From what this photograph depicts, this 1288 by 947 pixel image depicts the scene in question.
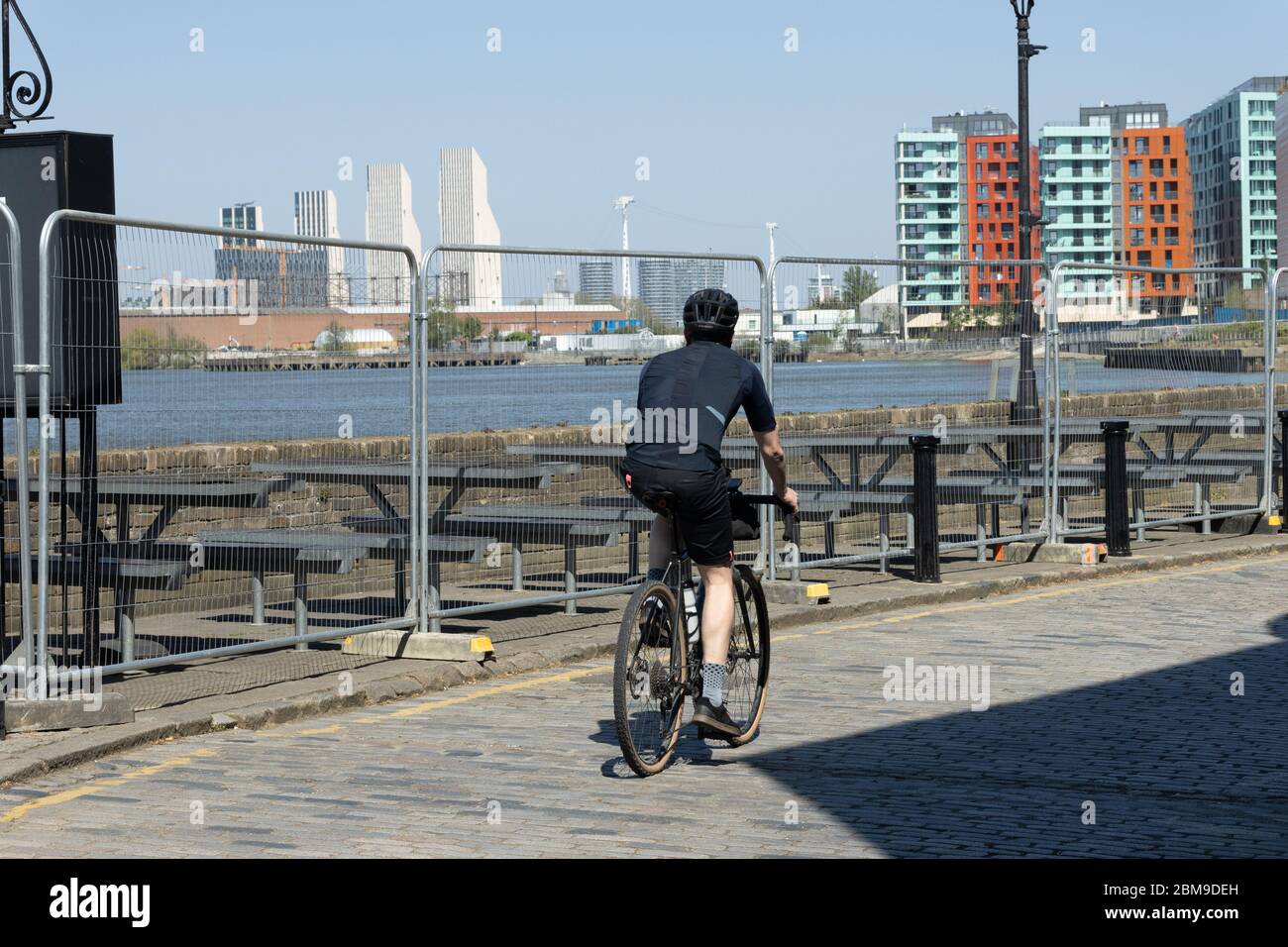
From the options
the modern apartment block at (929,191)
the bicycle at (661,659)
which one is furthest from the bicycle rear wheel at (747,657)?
the modern apartment block at (929,191)

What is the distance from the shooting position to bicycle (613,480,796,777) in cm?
739

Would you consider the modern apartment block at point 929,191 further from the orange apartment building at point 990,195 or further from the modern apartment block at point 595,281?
the modern apartment block at point 595,281

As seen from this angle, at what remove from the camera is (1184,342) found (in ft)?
59.2

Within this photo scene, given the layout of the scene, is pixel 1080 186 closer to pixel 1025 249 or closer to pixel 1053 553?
pixel 1025 249

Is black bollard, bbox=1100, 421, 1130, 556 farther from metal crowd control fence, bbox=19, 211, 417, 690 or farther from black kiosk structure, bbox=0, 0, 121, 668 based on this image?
black kiosk structure, bbox=0, 0, 121, 668

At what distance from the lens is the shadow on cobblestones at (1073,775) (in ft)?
21.1

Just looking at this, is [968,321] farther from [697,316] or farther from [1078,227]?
[1078,227]

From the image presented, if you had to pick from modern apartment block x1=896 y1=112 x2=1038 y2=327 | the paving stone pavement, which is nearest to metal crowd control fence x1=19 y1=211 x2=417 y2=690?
the paving stone pavement

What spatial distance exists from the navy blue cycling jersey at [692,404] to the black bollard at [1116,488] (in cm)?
836

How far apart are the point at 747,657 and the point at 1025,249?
2143 centimetres

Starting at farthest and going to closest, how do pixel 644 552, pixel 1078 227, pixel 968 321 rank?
pixel 1078 227
pixel 968 321
pixel 644 552
